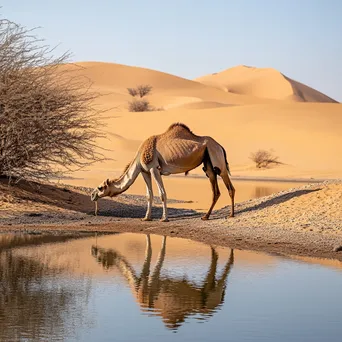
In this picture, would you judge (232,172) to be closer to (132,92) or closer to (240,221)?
(240,221)

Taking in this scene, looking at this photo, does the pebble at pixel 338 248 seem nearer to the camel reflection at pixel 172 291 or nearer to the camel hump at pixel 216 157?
the camel reflection at pixel 172 291

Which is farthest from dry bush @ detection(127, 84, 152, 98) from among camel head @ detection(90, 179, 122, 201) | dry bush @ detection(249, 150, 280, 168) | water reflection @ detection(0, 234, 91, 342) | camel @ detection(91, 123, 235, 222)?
water reflection @ detection(0, 234, 91, 342)

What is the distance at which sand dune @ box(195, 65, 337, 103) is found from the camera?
465 feet

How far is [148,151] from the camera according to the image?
60.1ft

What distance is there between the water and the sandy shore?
3.36 feet

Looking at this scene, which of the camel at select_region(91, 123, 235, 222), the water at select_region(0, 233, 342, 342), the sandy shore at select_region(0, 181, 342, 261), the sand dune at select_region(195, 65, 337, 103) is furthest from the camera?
the sand dune at select_region(195, 65, 337, 103)

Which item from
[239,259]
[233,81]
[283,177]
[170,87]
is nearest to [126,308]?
[239,259]

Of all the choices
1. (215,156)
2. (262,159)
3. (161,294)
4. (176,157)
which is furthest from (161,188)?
(262,159)

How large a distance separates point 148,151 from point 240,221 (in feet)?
8.21

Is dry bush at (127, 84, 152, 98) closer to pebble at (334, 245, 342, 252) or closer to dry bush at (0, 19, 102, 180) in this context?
dry bush at (0, 19, 102, 180)

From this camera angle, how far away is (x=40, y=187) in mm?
21266

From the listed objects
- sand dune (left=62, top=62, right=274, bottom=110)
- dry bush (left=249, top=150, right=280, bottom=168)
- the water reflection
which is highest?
sand dune (left=62, top=62, right=274, bottom=110)

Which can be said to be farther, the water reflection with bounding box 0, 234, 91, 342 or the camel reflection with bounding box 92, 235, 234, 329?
the camel reflection with bounding box 92, 235, 234, 329

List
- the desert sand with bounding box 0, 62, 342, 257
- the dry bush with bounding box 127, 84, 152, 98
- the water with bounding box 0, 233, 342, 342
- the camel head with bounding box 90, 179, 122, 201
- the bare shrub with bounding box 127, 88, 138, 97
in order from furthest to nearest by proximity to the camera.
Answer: the bare shrub with bounding box 127, 88, 138, 97
the dry bush with bounding box 127, 84, 152, 98
the camel head with bounding box 90, 179, 122, 201
the desert sand with bounding box 0, 62, 342, 257
the water with bounding box 0, 233, 342, 342
